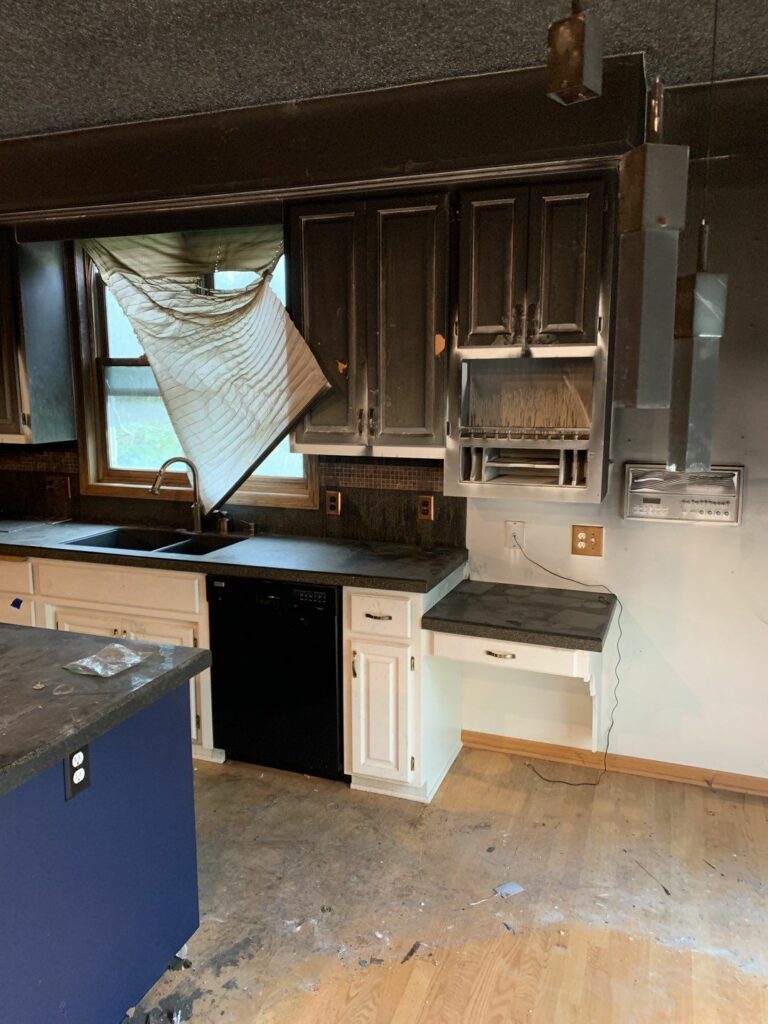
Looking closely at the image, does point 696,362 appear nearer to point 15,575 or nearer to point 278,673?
point 278,673

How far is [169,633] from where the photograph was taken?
2984mm

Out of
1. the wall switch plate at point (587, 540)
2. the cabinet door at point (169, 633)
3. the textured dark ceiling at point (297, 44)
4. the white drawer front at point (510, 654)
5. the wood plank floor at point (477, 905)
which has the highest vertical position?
the textured dark ceiling at point (297, 44)

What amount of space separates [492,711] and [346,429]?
135 centimetres

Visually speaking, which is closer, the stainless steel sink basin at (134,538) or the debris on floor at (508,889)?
the debris on floor at (508,889)

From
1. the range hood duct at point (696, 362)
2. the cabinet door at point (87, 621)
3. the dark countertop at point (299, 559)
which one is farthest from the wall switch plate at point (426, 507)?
the range hood duct at point (696, 362)

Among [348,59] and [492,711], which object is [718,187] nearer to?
[348,59]

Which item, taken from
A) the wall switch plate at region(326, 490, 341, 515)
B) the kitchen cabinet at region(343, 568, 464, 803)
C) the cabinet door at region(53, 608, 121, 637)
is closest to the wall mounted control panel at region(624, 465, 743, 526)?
the kitchen cabinet at region(343, 568, 464, 803)

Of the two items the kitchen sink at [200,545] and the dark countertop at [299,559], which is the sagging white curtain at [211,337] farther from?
the dark countertop at [299,559]

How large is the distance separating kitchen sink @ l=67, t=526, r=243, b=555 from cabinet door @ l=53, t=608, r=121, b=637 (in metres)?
0.29

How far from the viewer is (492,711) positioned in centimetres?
317

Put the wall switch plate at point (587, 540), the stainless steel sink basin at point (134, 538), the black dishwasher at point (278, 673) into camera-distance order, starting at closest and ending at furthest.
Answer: the black dishwasher at point (278, 673) → the wall switch plate at point (587, 540) → the stainless steel sink basin at point (134, 538)

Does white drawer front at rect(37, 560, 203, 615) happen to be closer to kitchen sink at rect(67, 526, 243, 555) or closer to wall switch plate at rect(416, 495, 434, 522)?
kitchen sink at rect(67, 526, 243, 555)

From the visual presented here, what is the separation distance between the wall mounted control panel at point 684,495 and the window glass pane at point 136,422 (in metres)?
2.07

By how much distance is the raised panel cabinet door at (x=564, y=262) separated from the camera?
243cm
